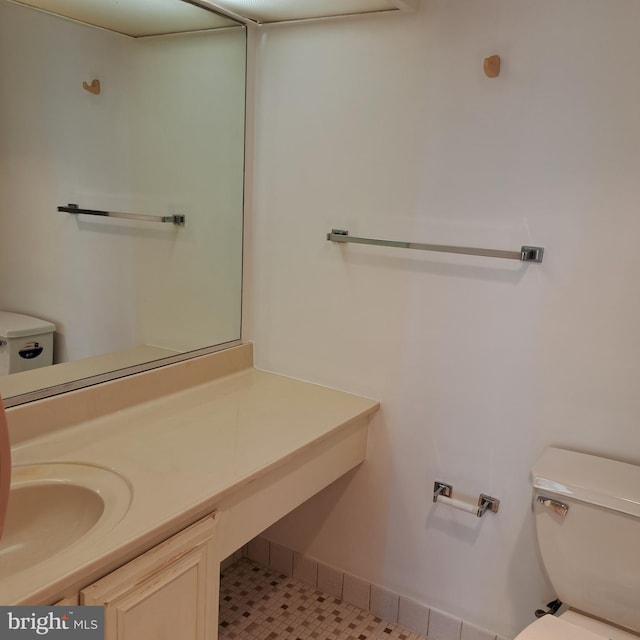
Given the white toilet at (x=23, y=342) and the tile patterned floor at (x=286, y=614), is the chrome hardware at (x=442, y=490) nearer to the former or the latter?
Result: the tile patterned floor at (x=286, y=614)

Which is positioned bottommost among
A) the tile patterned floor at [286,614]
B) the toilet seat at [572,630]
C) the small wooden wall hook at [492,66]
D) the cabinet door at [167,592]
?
the tile patterned floor at [286,614]

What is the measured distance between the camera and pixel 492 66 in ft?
5.25

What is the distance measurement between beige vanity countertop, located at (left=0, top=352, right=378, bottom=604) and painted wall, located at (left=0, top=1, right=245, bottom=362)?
0.24 meters

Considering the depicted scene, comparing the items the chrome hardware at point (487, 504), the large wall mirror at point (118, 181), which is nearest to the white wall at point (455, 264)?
the chrome hardware at point (487, 504)

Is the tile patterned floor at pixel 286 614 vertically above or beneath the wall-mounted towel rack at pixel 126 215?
beneath

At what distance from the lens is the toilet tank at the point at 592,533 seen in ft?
4.81

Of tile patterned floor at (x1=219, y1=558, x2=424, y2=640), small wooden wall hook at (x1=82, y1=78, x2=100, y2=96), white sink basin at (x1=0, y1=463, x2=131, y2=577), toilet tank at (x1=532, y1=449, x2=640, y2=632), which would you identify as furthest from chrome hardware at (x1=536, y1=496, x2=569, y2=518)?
small wooden wall hook at (x1=82, y1=78, x2=100, y2=96)

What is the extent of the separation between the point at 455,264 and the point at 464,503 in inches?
29.4

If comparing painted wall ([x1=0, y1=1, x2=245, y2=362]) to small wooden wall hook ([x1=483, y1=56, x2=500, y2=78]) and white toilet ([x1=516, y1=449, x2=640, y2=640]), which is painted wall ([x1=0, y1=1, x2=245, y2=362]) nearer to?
small wooden wall hook ([x1=483, y1=56, x2=500, y2=78])

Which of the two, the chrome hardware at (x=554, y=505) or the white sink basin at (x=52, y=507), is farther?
the chrome hardware at (x=554, y=505)

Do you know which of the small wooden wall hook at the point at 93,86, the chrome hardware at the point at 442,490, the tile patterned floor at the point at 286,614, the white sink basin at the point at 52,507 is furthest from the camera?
the tile patterned floor at the point at 286,614

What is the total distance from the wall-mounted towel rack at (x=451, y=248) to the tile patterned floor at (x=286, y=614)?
1.32 metres

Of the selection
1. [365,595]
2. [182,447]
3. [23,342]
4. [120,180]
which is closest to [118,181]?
[120,180]

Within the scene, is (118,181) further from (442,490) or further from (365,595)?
(365,595)
